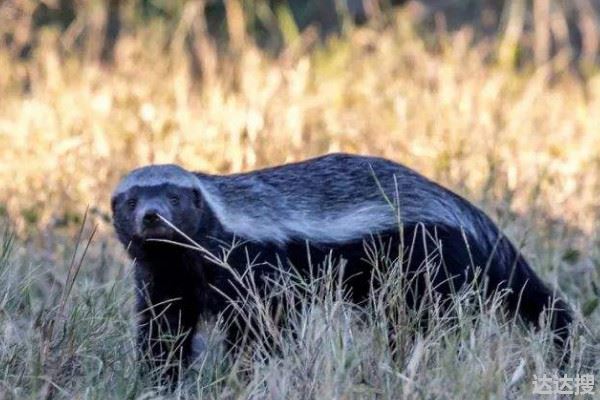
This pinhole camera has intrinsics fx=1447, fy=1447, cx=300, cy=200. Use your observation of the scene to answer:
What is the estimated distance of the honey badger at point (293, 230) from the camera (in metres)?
5.21

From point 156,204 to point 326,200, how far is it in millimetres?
701

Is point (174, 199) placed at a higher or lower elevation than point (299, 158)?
higher

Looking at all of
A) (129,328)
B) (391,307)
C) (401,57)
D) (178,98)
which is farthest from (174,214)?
(401,57)

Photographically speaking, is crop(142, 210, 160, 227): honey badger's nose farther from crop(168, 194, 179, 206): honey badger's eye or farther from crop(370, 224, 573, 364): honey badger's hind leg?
crop(370, 224, 573, 364): honey badger's hind leg

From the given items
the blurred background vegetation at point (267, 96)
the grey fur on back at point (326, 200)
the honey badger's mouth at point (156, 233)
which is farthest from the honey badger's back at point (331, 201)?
the blurred background vegetation at point (267, 96)

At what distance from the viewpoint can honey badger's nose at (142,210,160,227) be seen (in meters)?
5.06

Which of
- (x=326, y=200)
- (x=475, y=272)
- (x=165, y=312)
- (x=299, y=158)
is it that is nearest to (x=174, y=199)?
(x=165, y=312)

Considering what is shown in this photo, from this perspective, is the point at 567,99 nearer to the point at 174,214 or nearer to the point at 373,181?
the point at 373,181

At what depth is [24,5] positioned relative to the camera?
1043cm

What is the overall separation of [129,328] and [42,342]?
0.78 m

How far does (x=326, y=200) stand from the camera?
5469 millimetres

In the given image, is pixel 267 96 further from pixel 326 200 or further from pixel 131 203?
pixel 131 203

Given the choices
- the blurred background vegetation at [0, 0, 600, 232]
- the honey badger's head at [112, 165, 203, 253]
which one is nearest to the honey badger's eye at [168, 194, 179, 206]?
the honey badger's head at [112, 165, 203, 253]

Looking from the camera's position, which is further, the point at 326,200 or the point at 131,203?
the point at 326,200
